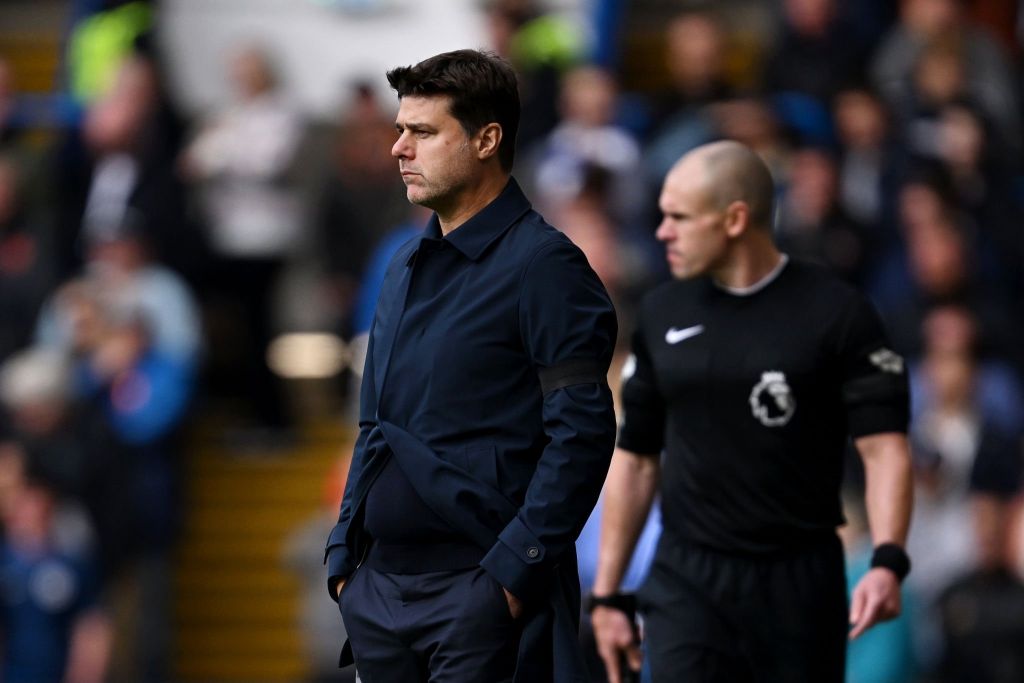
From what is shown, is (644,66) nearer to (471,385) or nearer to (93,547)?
(93,547)

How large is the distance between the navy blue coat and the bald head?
4.09 feet

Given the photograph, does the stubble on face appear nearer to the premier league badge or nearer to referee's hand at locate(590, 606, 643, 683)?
the premier league badge

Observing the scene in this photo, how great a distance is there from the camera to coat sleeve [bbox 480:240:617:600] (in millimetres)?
4832

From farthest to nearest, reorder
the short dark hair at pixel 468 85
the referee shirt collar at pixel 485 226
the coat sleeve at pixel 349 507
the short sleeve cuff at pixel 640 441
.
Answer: the short sleeve cuff at pixel 640 441
the coat sleeve at pixel 349 507
the referee shirt collar at pixel 485 226
the short dark hair at pixel 468 85

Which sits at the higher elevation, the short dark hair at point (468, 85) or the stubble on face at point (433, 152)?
the short dark hair at point (468, 85)

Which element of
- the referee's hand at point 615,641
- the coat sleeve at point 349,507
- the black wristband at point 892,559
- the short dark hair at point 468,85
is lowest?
the referee's hand at point 615,641

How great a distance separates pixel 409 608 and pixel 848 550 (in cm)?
527

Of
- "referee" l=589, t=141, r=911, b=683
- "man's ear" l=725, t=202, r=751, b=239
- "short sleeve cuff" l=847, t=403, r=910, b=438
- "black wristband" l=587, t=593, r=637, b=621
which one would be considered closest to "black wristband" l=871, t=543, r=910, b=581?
"referee" l=589, t=141, r=911, b=683

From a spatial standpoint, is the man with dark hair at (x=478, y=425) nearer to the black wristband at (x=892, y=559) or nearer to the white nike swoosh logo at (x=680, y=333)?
the white nike swoosh logo at (x=680, y=333)

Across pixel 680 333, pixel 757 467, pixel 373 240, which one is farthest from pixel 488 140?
pixel 373 240

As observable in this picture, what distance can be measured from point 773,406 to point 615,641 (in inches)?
35.6

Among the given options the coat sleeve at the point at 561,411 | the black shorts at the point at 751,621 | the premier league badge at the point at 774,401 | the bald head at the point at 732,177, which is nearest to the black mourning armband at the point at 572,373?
the coat sleeve at the point at 561,411

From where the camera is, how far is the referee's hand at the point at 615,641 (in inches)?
245

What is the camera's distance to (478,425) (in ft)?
16.4
